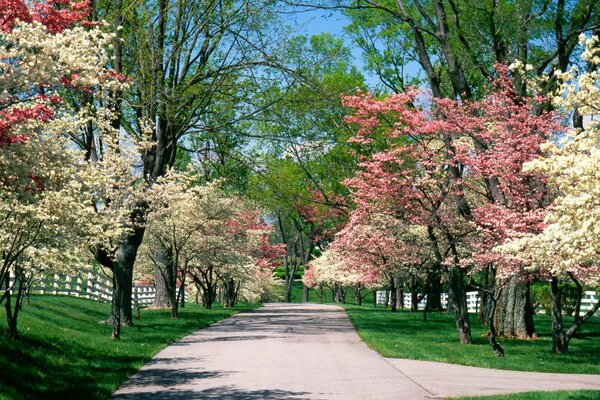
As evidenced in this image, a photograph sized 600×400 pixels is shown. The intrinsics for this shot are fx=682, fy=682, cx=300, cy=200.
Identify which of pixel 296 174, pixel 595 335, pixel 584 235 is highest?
pixel 296 174

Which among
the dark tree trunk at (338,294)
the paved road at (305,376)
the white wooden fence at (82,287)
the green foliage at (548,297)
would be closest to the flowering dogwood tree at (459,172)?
the paved road at (305,376)

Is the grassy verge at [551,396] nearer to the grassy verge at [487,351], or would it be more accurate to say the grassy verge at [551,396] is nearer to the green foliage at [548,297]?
the grassy verge at [487,351]

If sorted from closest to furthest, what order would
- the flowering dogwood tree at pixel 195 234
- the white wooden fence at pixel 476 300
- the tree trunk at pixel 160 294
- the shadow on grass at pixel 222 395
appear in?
the shadow on grass at pixel 222 395 < the flowering dogwood tree at pixel 195 234 < the tree trunk at pixel 160 294 < the white wooden fence at pixel 476 300

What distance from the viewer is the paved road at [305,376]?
1004cm

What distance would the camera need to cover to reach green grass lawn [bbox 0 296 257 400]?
9648 mm

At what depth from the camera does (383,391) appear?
1022 centimetres

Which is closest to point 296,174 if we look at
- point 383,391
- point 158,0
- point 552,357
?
point 158,0

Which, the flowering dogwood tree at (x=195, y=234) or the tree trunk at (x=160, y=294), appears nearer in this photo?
the flowering dogwood tree at (x=195, y=234)

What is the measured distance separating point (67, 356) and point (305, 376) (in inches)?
180

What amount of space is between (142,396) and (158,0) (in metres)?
16.1

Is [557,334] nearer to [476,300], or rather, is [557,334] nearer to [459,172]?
[459,172]

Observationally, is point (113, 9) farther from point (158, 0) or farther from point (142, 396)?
point (142, 396)

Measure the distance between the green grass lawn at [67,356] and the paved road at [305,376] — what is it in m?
0.45

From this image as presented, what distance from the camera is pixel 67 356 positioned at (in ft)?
42.1
